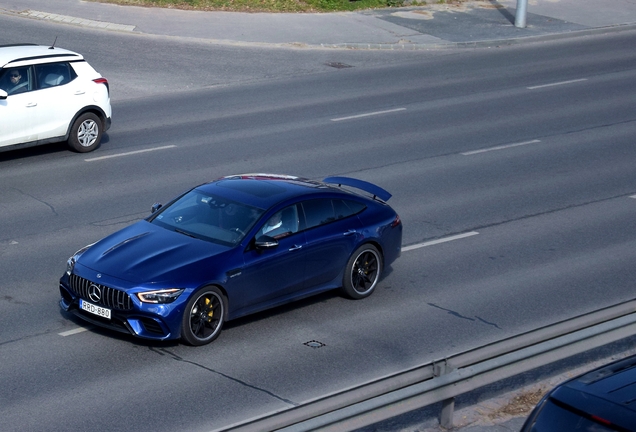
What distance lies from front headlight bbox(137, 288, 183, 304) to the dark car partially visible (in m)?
4.77

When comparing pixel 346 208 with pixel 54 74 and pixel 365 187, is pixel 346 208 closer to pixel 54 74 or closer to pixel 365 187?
pixel 365 187

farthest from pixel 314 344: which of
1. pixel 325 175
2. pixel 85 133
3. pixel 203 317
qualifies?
pixel 85 133

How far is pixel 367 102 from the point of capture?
20641 millimetres

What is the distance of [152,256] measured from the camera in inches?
360

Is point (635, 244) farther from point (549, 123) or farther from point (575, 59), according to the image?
point (575, 59)

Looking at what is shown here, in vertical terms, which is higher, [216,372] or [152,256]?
[152,256]

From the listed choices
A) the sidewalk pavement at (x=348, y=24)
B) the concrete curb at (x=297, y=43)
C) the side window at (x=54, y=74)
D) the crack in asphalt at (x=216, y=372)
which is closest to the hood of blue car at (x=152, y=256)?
the crack in asphalt at (x=216, y=372)

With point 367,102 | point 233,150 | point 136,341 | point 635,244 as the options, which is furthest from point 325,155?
point 136,341

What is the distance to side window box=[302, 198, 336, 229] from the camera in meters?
10.2

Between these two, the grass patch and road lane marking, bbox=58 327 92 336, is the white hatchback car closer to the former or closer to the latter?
road lane marking, bbox=58 327 92 336

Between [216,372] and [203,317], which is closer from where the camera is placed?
[216,372]

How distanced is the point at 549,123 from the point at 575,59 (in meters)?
7.54

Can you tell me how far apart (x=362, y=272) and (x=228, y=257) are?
1992 mm

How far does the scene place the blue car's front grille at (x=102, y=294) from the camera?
876 centimetres
